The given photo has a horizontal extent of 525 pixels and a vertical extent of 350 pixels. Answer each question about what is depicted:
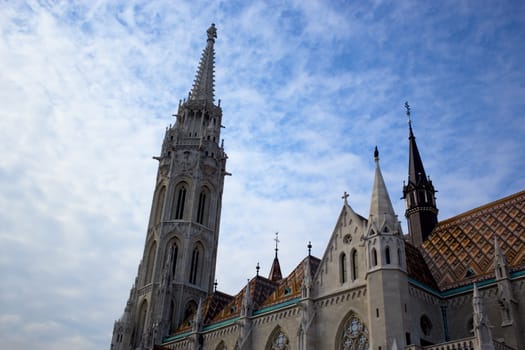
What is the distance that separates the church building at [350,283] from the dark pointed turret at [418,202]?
9 centimetres

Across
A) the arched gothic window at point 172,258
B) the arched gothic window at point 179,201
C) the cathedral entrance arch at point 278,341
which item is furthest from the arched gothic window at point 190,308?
the cathedral entrance arch at point 278,341

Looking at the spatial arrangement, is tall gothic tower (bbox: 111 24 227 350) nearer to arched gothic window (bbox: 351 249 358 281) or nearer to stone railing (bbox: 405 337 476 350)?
arched gothic window (bbox: 351 249 358 281)

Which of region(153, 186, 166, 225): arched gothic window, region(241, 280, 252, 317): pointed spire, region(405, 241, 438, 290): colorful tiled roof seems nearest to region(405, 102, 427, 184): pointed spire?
region(405, 241, 438, 290): colorful tiled roof

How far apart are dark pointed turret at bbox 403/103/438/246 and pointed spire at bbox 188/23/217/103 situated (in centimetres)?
2611

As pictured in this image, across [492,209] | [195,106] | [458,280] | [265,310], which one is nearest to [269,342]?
[265,310]

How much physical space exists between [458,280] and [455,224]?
24.3ft

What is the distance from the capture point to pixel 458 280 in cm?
3331

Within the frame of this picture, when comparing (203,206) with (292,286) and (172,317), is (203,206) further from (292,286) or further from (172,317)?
(292,286)

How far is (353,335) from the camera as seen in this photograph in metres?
31.0

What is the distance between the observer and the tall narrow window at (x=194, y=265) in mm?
52247

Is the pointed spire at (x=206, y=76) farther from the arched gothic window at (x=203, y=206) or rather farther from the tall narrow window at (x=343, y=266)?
the tall narrow window at (x=343, y=266)

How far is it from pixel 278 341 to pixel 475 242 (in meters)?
14.8

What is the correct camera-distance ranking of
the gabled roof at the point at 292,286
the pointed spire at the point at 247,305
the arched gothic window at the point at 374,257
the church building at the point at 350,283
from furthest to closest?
the pointed spire at the point at 247,305
the gabled roof at the point at 292,286
the arched gothic window at the point at 374,257
the church building at the point at 350,283

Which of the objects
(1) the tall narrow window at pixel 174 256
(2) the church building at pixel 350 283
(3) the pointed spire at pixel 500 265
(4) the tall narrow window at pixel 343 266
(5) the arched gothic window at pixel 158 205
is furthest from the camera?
(5) the arched gothic window at pixel 158 205
